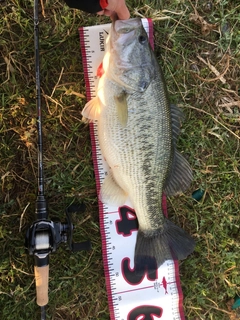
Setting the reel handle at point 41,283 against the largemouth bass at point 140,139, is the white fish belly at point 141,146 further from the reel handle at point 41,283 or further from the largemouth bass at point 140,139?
the reel handle at point 41,283

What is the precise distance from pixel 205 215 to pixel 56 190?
1.06 m

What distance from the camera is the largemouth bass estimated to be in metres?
1.93

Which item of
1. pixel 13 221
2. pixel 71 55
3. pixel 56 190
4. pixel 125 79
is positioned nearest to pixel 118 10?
pixel 125 79

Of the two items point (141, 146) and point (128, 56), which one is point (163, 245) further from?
point (128, 56)

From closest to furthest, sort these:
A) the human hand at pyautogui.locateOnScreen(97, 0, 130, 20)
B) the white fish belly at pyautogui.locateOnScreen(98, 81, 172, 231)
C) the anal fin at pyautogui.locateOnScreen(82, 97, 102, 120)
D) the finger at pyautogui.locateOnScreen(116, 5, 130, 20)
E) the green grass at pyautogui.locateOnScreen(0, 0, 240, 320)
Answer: the human hand at pyautogui.locateOnScreen(97, 0, 130, 20) → the finger at pyautogui.locateOnScreen(116, 5, 130, 20) → the white fish belly at pyautogui.locateOnScreen(98, 81, 172, 231) → the anal fin at pyautogui.locateOnScreen(82, 97, 102, 120) → the green grass at pyautogui.locateOnScreen(0, 0, 240, 320)

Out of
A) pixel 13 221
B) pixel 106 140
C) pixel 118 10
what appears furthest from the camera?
pixel 13 221

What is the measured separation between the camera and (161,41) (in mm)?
2385

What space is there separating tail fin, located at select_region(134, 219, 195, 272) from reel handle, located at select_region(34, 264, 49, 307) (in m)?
0.61

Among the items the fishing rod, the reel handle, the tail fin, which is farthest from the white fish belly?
the reel handle

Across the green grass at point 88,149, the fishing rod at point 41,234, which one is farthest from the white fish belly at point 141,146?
the fishing rod at point 41,234

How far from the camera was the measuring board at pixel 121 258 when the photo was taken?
7.37 ft

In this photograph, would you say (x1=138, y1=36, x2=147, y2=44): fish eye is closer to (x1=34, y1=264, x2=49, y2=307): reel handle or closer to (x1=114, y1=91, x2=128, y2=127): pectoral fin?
(x1=114, y1=91, x2=128, y2=127): pectoral fin

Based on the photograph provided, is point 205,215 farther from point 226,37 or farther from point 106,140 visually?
point 226,37

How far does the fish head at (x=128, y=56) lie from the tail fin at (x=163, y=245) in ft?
3.05
